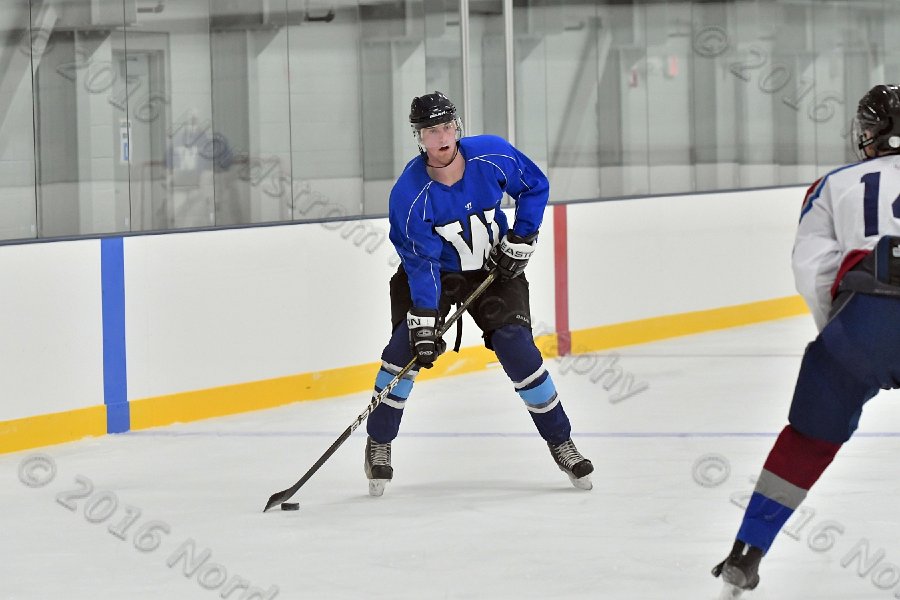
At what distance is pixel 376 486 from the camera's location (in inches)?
154

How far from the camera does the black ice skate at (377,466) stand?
3910 millimetres

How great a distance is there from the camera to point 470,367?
20.4 ft

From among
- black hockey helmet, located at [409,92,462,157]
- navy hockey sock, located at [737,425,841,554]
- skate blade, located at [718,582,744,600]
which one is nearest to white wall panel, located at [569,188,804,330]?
black hockey helmet, located at [409,92,462,157]

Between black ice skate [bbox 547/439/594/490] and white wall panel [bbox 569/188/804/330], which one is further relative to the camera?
white wall panel [bbox 569/188/804/330]

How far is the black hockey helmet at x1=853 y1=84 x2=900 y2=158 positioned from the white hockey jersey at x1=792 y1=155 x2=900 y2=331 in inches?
1.3

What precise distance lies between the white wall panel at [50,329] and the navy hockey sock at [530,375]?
4.99 feet

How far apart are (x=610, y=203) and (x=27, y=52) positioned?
2.75 meters

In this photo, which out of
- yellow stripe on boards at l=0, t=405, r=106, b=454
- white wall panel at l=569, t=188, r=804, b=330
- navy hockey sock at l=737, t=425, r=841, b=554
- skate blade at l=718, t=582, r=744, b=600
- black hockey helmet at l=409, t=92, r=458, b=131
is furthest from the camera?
white wall panel at l=569, t=188, r=804, b=330

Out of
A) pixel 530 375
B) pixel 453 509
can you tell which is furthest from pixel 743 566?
pixel 530 375

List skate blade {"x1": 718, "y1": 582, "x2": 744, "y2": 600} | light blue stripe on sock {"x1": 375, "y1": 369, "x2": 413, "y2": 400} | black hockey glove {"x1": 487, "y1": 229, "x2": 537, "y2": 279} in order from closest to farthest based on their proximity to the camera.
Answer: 1. skate blade {"x1": 718, "y1": 582, "x2": 744, "y2": 600}
2. black hockey glove {"x1": 487, "y1": 229, "x2": 537, "y2": 279}
3. light blue stripe on sock {"x1": 375, "y1": 369, "x2": 413, "y2": 400}

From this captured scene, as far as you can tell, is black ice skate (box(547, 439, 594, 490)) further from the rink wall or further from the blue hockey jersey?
the rink wall

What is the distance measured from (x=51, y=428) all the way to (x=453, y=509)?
1.53 m

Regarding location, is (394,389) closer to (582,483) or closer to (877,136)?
(582,483)

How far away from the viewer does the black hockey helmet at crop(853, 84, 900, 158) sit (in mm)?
2584
